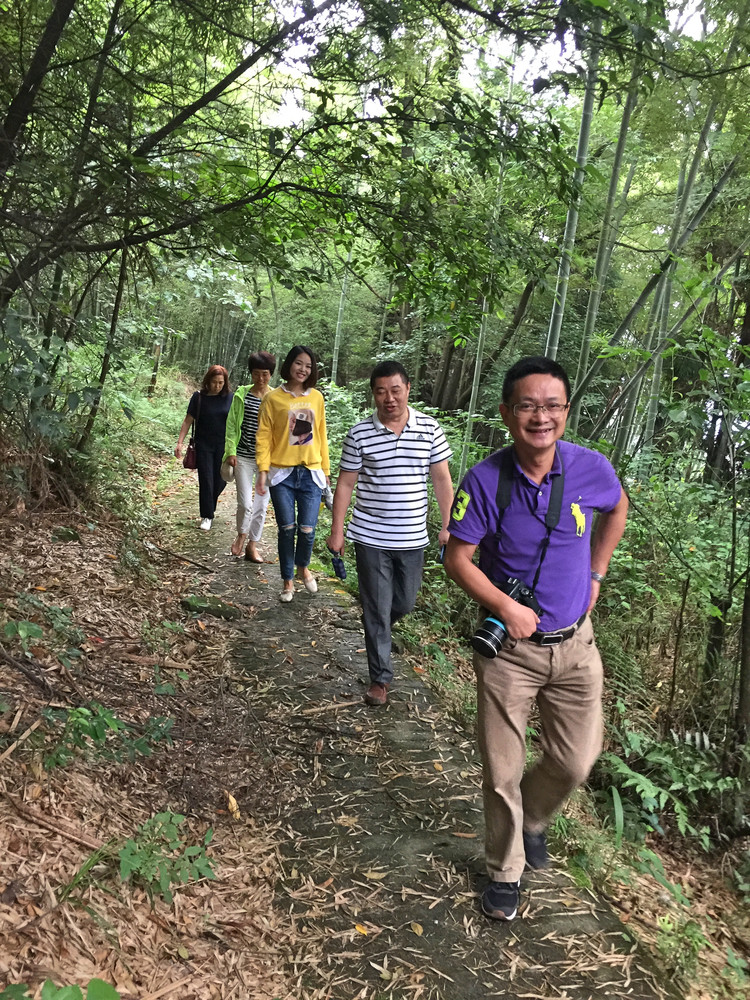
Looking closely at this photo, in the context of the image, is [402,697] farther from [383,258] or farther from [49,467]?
[49,467]

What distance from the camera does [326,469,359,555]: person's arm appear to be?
3.81m

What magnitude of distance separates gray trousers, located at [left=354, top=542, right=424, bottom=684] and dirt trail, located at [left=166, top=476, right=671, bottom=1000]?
13.1 inches

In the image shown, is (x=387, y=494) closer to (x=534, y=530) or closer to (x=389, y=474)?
(x=389, y=474)

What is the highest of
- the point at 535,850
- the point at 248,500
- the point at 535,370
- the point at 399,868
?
the point at 535,370

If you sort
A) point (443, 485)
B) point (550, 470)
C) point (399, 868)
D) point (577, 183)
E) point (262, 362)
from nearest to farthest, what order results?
point (550, 470)
point (399, 868)
point (577, 183)
point (443, 485)
point (262, 362)

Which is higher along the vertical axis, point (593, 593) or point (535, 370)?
point (535, 370)

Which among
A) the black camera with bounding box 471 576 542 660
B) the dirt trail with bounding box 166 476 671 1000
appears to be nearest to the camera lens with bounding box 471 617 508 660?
the black camera with bounding box 471 576 542 660

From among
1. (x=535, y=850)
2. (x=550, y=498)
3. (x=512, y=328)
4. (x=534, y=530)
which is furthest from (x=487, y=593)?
(x=512, y=328)

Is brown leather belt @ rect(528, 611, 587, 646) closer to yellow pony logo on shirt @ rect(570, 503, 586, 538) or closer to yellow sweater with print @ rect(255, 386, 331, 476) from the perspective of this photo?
yellow pony logo on shirt @ rect(570, 503, 586, 538)

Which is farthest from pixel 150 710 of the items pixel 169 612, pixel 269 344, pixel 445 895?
pixel 269 344

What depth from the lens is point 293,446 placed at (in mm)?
4977

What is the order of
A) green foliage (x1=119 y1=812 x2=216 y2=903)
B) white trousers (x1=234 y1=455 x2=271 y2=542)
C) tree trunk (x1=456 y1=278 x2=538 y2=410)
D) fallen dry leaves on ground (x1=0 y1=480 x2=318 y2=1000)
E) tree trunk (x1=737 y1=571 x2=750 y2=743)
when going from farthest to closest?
tree trunk (x1=456 y1=278 x2=538 y2=410) < white trousers (x1=234 y1=455 x2=271 y2=542) < tree trunk (x1=737 y1=571 x2=750 y2=743) < green foliage (x1=119 y1=812 x2=216 y2=903) < fallen dry leaves on ground (x1=0 y1=480 x2=318 y2=1000)

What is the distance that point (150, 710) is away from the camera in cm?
331

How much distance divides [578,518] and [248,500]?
4.19m
